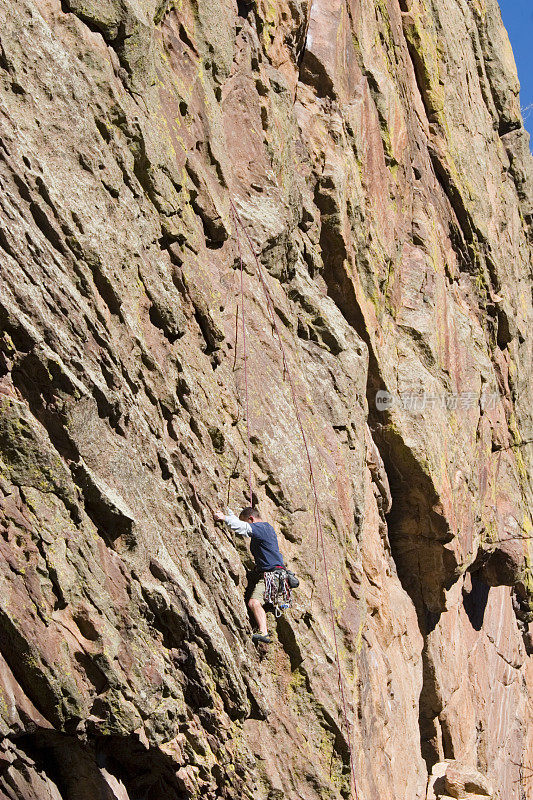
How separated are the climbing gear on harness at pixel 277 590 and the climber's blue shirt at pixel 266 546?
9cm

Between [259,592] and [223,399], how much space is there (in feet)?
7.65

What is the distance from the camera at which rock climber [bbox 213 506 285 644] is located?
10297mm

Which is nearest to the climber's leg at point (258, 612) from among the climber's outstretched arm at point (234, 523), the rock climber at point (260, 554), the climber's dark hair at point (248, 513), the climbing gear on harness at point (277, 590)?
the rock climber at point (260, 554)

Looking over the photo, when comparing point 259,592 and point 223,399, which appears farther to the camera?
point 223,399

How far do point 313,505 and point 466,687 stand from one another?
10226 mm

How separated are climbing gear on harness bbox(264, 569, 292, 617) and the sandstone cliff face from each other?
1.04 feet

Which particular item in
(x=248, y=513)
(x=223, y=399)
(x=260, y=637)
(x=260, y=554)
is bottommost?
(x=260, y=637)

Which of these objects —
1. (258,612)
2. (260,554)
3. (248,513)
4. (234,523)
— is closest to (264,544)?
(260,554)

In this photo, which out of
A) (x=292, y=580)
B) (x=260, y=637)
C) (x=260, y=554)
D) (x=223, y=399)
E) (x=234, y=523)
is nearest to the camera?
(x=234, y=523)

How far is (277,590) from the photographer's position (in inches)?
408

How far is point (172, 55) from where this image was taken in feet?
37.2

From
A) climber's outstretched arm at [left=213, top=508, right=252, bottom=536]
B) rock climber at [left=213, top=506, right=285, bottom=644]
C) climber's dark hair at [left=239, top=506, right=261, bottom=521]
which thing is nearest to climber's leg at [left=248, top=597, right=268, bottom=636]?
rock climber at [left=213, top=506, right=285, bottom=644]

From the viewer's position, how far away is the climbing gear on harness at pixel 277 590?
1033 cm

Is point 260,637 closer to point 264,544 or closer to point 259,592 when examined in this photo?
point 259,592
